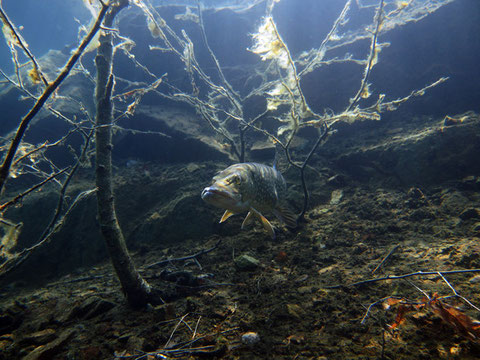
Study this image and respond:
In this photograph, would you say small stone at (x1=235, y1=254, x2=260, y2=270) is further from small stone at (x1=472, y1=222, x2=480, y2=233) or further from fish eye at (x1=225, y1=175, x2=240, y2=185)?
small stone at (x1=472, y1=222, x2=480, y2=233)

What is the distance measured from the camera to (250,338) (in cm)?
193

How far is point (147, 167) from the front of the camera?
25.6 feet

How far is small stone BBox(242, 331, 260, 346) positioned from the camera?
6.22ft

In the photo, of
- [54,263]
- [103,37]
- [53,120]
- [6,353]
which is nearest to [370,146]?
[103,37]

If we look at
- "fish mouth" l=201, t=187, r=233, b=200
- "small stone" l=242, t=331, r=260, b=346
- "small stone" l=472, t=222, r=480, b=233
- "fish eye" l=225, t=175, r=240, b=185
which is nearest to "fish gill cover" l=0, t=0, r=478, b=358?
"small stone" l=242, t=331, r=260, b=346

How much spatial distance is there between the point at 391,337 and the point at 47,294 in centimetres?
487

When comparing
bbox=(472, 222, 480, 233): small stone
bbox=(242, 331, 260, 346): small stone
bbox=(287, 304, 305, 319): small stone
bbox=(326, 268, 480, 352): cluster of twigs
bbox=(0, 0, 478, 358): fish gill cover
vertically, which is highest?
bbox=(0, 0, 478, 358): fish gill cover

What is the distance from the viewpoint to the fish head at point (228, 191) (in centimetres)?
239

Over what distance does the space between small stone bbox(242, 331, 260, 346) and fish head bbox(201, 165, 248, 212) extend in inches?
51.4

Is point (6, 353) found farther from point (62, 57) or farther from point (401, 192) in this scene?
point (62, 57)

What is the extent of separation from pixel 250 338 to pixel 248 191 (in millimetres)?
1618

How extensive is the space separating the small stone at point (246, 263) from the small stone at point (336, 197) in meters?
2.80

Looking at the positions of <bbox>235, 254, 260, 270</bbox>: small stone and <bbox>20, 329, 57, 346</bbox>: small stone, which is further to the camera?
<bbox>235, 254, 260, 270</bbox>: small stone

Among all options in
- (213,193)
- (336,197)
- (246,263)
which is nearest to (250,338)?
(246,263)
